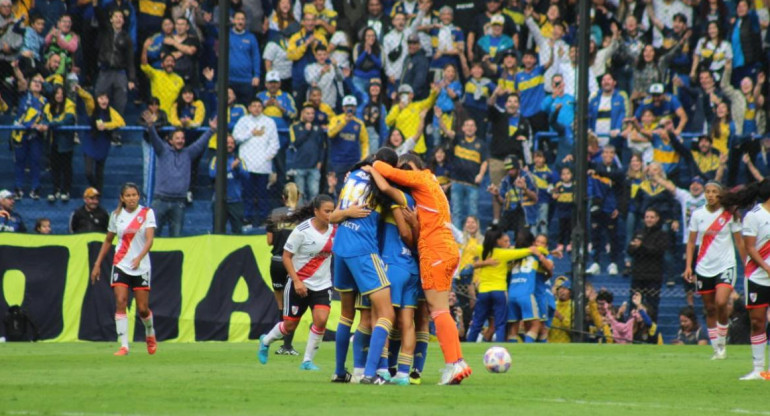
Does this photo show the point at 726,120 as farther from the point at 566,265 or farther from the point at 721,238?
the point at 721,238

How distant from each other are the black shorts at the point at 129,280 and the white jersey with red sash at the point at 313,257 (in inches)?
94.4

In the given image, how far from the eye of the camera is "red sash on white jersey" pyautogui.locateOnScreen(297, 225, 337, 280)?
45.5 ft

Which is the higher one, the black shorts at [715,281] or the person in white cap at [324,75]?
the person in white cap at [324,75]

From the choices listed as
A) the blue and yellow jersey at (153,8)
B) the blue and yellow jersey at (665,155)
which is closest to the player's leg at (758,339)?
the blue and yellow jersey at (665,155)

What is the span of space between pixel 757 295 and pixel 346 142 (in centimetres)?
1005

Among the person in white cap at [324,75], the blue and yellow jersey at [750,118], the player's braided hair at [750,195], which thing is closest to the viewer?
the player's braided hair at [750,195]

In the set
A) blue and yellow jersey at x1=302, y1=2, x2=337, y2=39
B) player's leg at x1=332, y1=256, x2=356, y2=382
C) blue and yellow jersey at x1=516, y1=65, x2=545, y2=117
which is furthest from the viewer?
blue and yellow jersey at x1=302, y1=2, x2=337, y2=39

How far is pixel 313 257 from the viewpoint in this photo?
13.9 metres

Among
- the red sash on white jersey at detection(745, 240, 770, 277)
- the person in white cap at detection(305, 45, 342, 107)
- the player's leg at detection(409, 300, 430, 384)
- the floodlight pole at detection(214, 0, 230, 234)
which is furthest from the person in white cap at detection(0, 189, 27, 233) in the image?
the red sash on white jersey at detection(745, 240, 770, 277)

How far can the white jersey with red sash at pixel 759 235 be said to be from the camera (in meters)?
12.0

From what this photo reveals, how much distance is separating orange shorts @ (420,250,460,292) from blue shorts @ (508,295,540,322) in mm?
9132

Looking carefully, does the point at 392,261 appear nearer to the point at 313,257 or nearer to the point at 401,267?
the point at 401,267

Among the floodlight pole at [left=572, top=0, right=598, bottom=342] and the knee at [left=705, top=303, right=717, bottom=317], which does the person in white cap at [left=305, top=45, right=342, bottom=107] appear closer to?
the floodlight pole at [left=572, top=0, right=598, bottom=342]

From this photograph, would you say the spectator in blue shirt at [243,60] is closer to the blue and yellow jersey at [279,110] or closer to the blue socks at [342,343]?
the blue and yellow jersey at [279,110]
